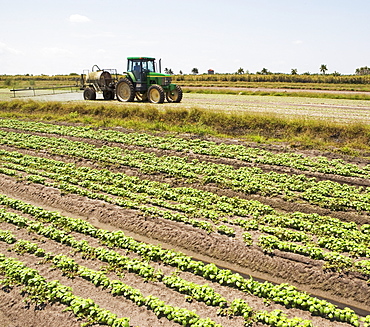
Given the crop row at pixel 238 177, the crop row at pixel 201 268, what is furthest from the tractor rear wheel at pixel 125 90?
the crop row at pixel 201 268

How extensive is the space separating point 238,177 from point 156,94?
54.8ft

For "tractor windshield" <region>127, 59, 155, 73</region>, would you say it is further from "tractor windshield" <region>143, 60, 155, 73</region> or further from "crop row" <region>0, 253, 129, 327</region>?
"crop row" <region>0, 253, 129, 327</region>

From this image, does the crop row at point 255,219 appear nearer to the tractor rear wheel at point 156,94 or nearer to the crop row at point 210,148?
the crop row at point 210,148

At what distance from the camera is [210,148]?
A: 1500cm

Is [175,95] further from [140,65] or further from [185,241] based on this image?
[185,241]

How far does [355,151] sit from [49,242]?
12.1 m

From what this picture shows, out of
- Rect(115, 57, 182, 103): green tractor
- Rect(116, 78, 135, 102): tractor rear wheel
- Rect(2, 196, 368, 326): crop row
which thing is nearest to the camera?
Rect(2, 196, 368, 326): crop row

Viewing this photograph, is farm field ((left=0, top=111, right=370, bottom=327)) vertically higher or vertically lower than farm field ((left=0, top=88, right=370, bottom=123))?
lower

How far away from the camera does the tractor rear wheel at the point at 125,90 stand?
26.9m

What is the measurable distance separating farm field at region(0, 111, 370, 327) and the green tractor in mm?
13871

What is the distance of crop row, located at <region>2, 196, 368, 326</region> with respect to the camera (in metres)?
5.71

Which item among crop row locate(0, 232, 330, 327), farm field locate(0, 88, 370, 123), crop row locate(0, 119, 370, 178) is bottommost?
crop row locate(0, 232, 330, 327)

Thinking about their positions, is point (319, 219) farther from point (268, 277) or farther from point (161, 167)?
point (161, 167)

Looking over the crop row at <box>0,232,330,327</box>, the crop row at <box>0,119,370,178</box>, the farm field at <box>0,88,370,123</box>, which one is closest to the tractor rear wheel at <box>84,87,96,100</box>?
the farm field at <box>0,88,370,123</box>
